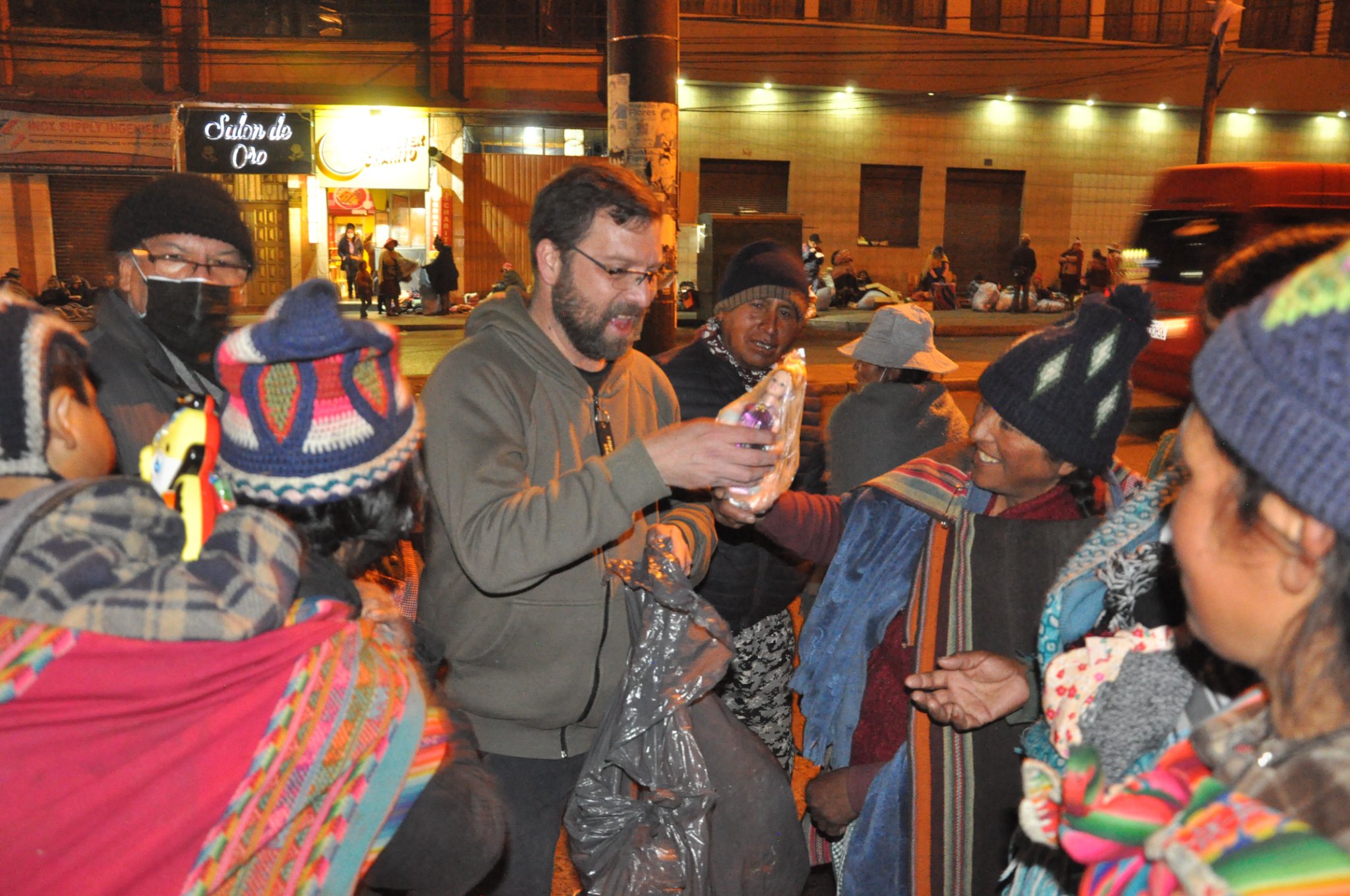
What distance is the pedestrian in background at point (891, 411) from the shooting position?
14.9 ft

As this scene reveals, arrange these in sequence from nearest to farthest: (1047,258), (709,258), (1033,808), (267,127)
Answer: (1033,808)
(709,258)
(267,127)
(1047,258)

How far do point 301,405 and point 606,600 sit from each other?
1161mm

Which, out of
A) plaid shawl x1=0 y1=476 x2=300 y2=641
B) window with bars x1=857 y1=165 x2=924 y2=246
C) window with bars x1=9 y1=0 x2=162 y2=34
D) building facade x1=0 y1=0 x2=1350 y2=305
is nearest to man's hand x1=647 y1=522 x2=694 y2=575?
plaid shawl x1=0 y1=476 x2=300 y2=641

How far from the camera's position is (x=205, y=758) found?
1.30m

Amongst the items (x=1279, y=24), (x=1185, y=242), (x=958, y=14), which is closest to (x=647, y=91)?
(x=1185, y=242)

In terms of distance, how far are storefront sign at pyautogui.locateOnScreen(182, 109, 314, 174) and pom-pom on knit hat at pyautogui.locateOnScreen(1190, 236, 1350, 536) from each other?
78.0 ft

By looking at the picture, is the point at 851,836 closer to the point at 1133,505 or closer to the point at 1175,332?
the point at 1133,505

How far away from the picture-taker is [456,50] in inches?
909

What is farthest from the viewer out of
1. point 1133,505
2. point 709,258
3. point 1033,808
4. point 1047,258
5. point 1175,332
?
point 1047,258

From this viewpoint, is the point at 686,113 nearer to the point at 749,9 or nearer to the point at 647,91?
the point at 749,9

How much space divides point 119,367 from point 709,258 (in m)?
17.3

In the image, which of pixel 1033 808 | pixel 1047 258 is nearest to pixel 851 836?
pixel 1033 808

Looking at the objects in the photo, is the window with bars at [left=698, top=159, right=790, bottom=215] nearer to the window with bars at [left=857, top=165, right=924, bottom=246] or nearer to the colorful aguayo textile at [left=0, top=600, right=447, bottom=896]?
the window with bars at [left=857, top=165, right=924, bottom=246]

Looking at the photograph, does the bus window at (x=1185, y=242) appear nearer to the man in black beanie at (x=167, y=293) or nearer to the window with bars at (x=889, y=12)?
the man in black beanie at (x=167, y=293)
